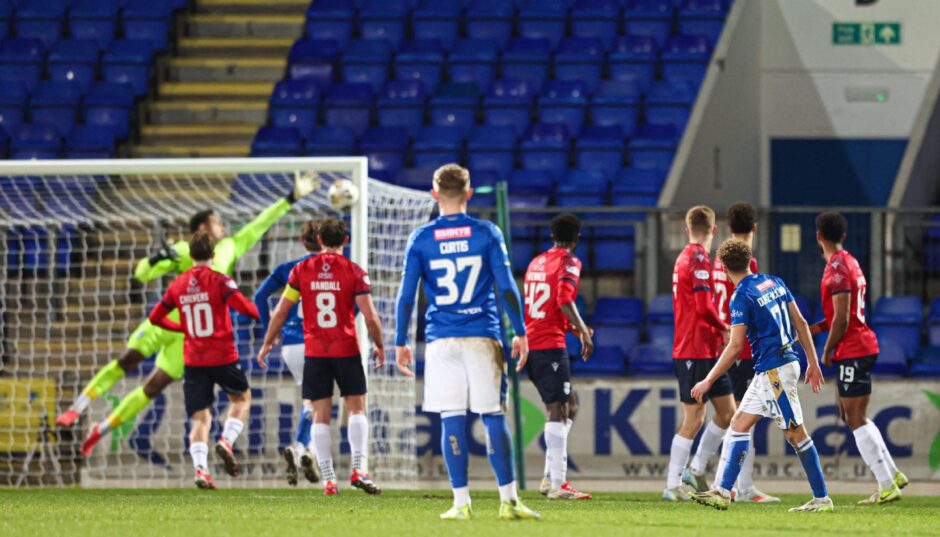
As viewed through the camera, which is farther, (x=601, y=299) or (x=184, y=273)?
(x=601, y=299)

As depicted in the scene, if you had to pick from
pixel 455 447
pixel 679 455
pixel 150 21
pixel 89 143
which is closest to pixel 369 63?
pixel 150 21

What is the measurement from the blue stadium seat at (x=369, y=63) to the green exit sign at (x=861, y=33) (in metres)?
5.72

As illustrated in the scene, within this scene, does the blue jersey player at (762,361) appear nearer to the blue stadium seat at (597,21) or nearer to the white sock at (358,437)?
the white sock at (358,437)

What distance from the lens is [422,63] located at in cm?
1789

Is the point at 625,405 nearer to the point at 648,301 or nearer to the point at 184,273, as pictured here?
the point at 648,301

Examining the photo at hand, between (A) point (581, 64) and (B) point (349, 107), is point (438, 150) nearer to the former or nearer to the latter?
(B) point (349, 107)

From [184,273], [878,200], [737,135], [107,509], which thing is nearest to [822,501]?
[107,509]

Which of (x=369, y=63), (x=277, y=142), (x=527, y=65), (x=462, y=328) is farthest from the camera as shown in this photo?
(x=369, y=63)

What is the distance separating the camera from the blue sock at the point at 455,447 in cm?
757

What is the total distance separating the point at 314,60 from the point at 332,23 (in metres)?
0.86

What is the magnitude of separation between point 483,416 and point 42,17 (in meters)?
13.5

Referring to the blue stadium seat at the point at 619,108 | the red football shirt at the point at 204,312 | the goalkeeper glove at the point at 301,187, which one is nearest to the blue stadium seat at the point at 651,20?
the blue stadium seat at the point at 619,108

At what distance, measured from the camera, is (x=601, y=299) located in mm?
14344

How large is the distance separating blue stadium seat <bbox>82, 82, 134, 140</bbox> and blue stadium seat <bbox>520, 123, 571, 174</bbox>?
15.3 ft
